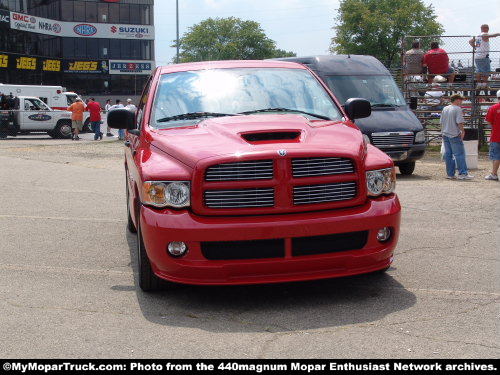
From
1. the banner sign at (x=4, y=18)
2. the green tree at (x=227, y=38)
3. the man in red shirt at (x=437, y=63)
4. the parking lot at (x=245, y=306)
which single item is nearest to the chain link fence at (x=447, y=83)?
the man in red shirt at (x=437, y=63)

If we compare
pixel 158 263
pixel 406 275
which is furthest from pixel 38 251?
pixel 406 275

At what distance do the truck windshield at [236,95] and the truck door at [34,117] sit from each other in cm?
2587

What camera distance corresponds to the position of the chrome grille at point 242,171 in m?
5.18

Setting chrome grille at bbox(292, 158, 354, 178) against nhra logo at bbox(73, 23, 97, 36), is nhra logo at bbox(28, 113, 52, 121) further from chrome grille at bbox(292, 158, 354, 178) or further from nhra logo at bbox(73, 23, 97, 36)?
nhra logo at bbox(73, 23, 97, 36)

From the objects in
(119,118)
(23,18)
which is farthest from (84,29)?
(119,118)

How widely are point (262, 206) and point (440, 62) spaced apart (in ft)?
58.0

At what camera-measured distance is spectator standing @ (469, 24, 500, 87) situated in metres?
20.2

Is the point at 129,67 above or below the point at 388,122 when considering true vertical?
above

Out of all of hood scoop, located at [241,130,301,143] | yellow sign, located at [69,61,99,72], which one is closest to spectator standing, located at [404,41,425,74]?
hood scoop, located at [241,130,301,143]

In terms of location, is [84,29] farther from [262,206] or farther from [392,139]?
[262,206]

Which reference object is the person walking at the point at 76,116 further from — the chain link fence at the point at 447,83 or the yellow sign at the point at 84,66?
the yellow sign at the point at 84,66

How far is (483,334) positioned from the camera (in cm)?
467

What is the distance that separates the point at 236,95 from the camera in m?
6.51

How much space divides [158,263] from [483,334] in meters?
2.25
